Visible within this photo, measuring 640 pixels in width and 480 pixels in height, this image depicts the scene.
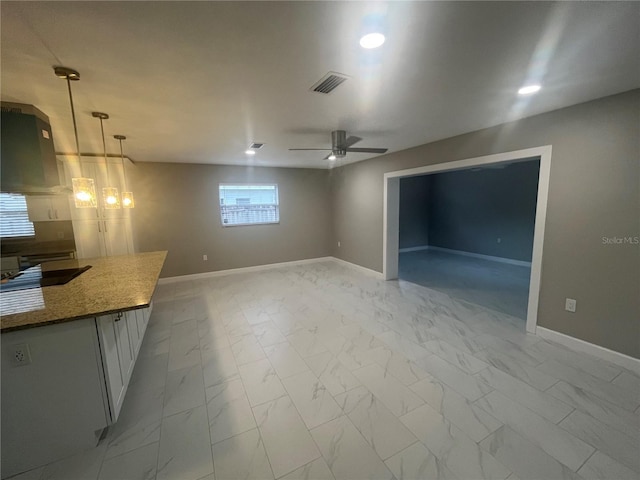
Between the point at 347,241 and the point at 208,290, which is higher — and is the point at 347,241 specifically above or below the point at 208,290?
above

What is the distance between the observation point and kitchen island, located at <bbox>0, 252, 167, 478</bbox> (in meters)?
1.44

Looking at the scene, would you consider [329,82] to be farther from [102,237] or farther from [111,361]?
[102,237]

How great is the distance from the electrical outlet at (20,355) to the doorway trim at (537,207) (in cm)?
419

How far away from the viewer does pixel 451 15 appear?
124 cm

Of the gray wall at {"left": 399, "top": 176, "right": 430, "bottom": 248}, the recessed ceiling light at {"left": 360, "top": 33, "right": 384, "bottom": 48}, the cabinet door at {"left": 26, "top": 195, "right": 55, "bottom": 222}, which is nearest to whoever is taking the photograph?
the recessed ceiling light at {"left": 360, "top": 33, "right": 384, "bottom": 48}

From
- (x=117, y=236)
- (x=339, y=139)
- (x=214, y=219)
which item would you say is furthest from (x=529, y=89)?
(x=117, y=236)

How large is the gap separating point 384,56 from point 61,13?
1.63 meters

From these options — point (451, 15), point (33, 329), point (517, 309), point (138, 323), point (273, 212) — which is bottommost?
point (517, 309)

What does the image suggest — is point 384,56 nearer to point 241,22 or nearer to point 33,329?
point 241,22

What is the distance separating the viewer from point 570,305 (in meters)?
2.60

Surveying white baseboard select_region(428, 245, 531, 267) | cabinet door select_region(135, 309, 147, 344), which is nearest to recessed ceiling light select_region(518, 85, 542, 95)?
cabinet door select_region(135, 309, 147, 344)

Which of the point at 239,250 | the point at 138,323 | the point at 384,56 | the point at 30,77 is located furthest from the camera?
the point at 239,250

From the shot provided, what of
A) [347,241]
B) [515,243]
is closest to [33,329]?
[347,241]

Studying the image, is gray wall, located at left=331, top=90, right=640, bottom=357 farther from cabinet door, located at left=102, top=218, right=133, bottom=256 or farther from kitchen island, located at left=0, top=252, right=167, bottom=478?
cabinet door, located at left=102, top=218, right=133, bottom=256
